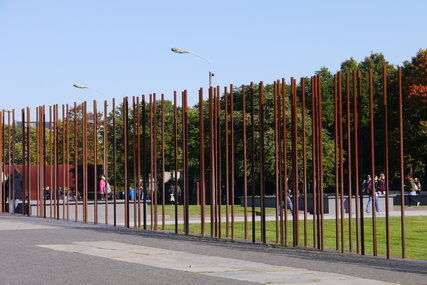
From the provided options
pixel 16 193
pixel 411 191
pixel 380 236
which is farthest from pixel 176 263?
pixel 411 191

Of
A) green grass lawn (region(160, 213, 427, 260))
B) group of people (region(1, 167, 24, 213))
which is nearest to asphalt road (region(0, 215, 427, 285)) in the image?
green grass lawn (region(160, 213, 427, 260))

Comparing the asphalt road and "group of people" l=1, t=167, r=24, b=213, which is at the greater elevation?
"group of people" l=1, t=167, r=24, b=213

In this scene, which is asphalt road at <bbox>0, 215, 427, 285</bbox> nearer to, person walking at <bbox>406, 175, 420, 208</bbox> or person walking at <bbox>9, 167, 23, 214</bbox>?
person walking at <bbox>9, 167, 23, 214</bbox>

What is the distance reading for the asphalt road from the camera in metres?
11.1

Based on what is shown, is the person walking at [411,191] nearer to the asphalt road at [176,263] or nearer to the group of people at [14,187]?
the group of people at [14,187]

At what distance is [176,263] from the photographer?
13.2 meters

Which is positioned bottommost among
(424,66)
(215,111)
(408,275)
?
(408,275)

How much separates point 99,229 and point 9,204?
1110 cm

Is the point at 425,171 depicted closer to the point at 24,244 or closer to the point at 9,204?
the point at 9,204

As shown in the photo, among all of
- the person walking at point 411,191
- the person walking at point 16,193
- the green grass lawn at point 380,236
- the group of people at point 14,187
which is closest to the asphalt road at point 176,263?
Result: the green grass lawn at point 380,236

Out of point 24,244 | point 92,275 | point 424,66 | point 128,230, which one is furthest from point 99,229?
point 424,66

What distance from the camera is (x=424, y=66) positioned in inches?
2594

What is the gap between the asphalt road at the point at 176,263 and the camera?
11.1 metres

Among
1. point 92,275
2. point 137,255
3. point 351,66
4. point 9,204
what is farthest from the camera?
point 351,66
